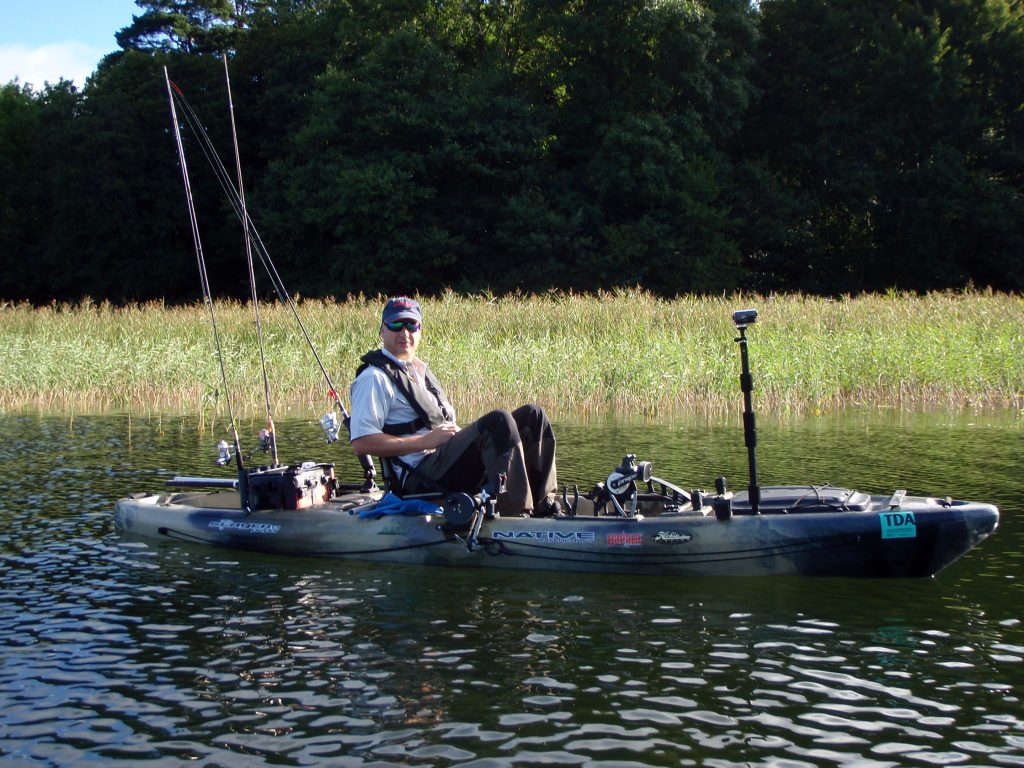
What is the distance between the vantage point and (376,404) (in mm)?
7027

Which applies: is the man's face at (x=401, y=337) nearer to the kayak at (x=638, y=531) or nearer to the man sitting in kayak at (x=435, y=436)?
the man sitting in kayak at (x=435, y=436)

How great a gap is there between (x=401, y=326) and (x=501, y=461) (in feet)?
3.21

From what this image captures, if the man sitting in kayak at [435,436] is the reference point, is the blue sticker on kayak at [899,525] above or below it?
below

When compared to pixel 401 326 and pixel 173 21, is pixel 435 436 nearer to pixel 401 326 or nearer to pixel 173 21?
pixel 401 326

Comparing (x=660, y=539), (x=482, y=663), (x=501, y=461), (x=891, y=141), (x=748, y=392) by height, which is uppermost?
(x=891, y=141)

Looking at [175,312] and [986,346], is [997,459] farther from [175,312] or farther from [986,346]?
[175,312]

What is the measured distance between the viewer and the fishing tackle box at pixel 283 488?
25.4 feet

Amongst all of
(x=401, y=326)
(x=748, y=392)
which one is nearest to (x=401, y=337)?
(x=401, y=326)

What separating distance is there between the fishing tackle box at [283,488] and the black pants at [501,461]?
86 centimetres

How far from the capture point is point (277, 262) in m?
37.0

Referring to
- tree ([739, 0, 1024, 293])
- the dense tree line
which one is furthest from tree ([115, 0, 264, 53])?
tree ([739, 0, 1024, 293])

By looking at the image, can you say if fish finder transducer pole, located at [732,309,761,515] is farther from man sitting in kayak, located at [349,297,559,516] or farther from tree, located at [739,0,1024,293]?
tree, located at [739,0,1024,293]

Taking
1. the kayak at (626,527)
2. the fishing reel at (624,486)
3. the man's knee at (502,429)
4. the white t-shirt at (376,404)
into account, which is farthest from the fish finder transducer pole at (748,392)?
the white t-shirt at (376,404)

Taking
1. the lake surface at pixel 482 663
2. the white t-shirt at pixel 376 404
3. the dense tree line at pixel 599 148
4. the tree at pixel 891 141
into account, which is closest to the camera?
the lake surface at pixel 482 663
